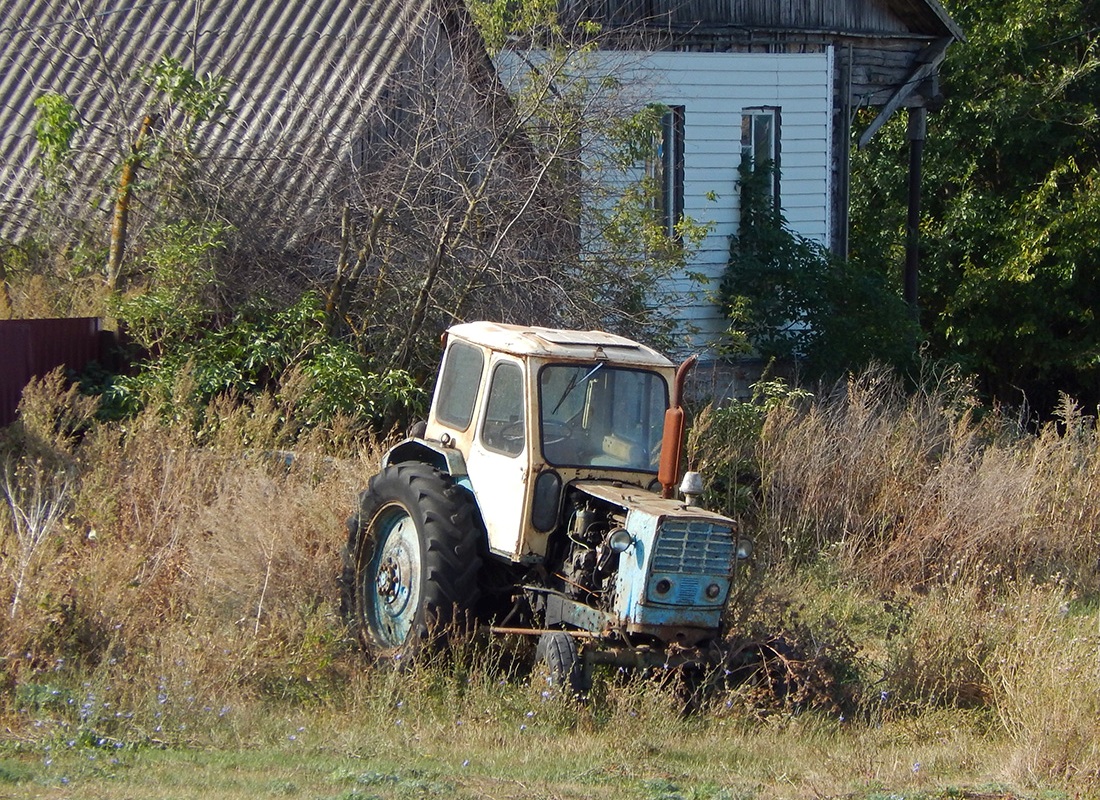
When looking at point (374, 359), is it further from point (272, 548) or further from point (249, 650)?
point (249, 650)

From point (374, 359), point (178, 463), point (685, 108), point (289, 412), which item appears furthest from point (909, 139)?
point (178, 463)

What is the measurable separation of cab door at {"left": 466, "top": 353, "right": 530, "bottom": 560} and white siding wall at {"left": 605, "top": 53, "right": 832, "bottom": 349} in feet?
31.0

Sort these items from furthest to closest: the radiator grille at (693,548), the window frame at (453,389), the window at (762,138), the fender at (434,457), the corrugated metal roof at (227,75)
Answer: the window at (762,138), the corrugated metal roof at (227,75), the window frame at (453,389), the fender at (434,457), the radiator grille at (693,548)

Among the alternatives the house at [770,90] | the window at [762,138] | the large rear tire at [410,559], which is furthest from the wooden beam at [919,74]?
the large rear tire at [410,559]

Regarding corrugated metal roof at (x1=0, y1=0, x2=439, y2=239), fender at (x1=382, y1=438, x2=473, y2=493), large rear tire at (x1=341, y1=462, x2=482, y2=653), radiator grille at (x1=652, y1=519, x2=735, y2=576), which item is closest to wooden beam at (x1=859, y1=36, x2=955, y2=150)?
corrugated metal roof at (x1=0, y1=0, x2=439, y2=239)

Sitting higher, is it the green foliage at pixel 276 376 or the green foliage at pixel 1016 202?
the green foliage at pixel 1016 202

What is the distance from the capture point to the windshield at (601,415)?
24.3 ft

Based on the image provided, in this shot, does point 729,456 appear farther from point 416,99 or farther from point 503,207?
point 416,99

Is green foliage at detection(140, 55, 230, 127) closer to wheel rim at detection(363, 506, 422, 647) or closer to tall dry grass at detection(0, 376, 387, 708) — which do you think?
tall dry grass at detection(0, 376, 387, 708)

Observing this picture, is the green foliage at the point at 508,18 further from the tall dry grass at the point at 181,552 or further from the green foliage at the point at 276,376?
the tall dry grass at the point at 181,552

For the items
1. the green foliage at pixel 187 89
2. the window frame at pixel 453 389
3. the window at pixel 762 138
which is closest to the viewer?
the window frame at pixel 453 389

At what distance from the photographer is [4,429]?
10203 millimetres

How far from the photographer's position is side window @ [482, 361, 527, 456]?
7516 millimetres

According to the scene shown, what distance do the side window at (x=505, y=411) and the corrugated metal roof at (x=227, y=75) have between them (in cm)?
613
